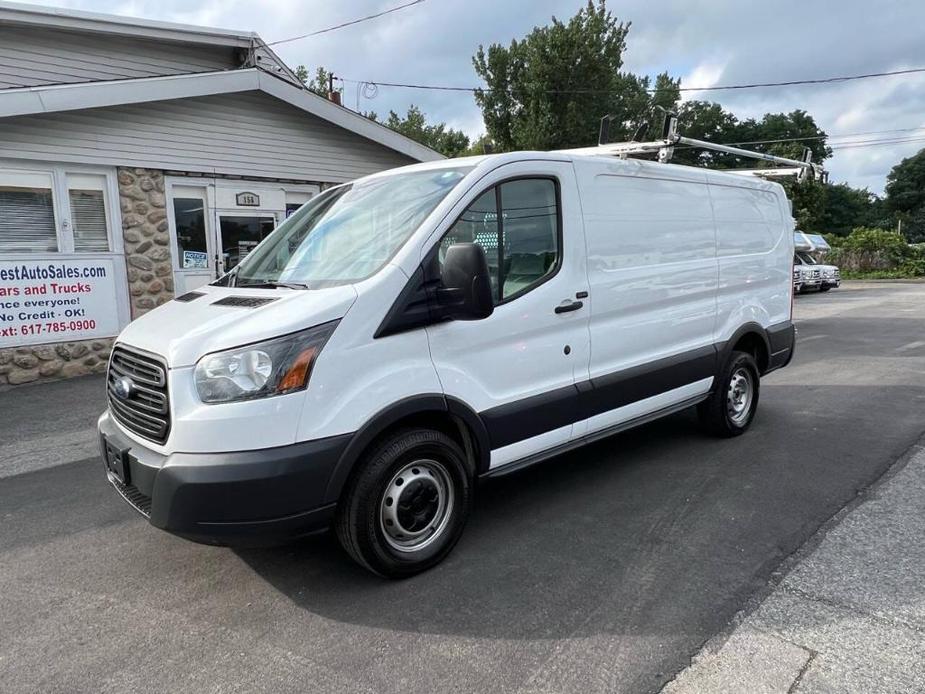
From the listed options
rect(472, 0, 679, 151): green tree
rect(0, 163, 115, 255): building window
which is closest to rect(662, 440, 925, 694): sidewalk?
rect(0, 163, 115, 255): building window

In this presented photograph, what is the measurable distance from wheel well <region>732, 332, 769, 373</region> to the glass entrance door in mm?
7683

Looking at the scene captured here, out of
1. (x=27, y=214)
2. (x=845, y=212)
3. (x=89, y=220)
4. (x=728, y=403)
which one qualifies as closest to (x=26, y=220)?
(x=27, y=214)

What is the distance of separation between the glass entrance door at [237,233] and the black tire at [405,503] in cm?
788

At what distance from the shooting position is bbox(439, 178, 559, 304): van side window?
353 cm

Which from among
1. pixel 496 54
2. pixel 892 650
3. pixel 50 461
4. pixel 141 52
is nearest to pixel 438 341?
pixel 892 650

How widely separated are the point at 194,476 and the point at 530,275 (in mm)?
2107

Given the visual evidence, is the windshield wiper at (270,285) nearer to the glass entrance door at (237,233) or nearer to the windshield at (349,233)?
the windshield at (349,233)

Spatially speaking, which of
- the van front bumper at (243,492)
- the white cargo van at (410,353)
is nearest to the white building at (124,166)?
the white cargo van at (410,353)

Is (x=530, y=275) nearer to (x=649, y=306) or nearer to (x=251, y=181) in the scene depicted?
(x=649, y=306)

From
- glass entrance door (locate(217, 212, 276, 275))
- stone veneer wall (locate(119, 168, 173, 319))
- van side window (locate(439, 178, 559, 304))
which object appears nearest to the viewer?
van side window (locate(439, 178, 559, 304))

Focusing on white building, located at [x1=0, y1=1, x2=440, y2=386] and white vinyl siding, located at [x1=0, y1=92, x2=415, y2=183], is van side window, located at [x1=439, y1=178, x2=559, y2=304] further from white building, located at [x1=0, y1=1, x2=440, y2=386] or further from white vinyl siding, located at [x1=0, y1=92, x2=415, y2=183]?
white vinyl siding, located at [x1=0, y1=92, x2=415, y2=183]

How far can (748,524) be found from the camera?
3.81 m

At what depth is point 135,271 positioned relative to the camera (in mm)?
9328

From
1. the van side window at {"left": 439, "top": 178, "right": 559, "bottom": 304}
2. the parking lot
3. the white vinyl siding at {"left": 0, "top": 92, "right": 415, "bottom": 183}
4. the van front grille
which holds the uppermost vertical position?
the white vinyl siding at {"left": 0, "top": 92, "right": 415, "bottom": 183}
